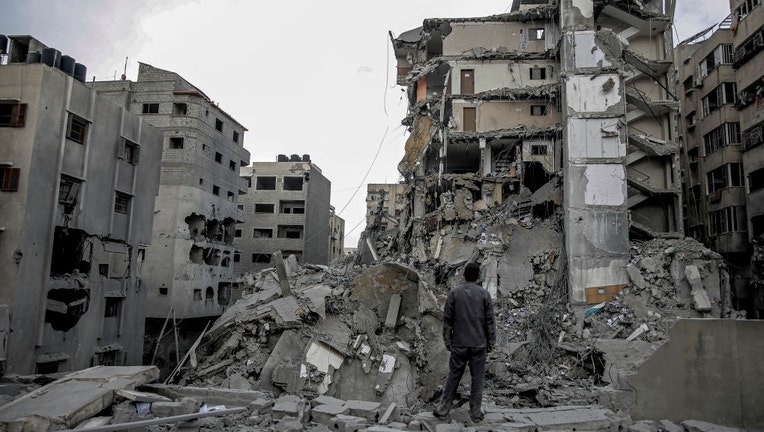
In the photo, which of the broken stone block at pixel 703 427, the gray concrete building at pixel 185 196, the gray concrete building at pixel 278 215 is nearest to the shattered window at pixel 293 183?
the gray concrete building at pixel 278 215

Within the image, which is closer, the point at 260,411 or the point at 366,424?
the point at 366,424

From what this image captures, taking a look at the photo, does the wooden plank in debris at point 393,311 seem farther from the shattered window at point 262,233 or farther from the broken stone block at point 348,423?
the shattered window at point 262,233

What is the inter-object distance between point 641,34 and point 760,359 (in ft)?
92.9

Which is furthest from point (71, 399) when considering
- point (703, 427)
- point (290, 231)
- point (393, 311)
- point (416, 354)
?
point (290, 231)

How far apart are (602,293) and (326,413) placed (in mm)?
18237

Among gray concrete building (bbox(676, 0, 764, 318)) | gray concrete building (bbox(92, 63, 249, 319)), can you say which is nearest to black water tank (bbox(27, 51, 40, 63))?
gray concrete building (bbox(92, 63, 249, 319))

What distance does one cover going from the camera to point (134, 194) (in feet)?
69.6

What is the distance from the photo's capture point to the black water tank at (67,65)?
18.6 meters

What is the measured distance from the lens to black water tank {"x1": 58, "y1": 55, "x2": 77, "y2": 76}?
1859 centimetres

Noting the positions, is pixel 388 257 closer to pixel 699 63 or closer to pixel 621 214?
pixel 621 214

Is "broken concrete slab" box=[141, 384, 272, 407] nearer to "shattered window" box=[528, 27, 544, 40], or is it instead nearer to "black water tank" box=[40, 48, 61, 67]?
"black water tank" box=[40, 48, 61, 67]

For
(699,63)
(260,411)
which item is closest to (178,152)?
(260,411)

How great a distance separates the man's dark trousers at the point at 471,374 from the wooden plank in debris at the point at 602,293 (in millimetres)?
17025

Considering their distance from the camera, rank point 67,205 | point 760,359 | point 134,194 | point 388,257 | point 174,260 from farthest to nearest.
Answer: point 174,260, point 388,257, point 134,194, point 67,205, point 760,359
